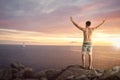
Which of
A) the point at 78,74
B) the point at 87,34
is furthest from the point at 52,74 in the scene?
the point at 87,34

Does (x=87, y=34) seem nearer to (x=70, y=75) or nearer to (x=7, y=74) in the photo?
(x=70, y=75)

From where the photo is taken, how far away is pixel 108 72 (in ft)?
34.8

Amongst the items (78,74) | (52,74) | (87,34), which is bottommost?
(52,74)

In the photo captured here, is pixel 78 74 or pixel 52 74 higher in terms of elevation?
pixel 78 74

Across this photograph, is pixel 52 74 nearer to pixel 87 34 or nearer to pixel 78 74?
pixel 78 74

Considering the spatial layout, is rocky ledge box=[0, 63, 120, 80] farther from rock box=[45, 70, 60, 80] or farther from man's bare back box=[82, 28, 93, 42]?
man's bare back box=[82, 28, 93, 42]

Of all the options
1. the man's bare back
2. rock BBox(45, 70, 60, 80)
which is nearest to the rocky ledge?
rock BBox(45, 70, 60, 80)

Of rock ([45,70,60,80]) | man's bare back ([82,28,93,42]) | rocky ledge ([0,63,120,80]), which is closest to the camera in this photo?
rocky ledge ([0,63,120,80])

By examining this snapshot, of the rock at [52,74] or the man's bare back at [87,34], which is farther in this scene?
the rock at [52,74]

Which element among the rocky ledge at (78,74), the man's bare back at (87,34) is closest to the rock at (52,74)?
the rocky ledge at (78,74)

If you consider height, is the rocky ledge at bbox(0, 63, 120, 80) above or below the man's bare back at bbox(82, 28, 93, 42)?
below

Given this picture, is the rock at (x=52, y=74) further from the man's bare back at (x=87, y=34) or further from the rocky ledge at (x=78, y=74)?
the man's bare back at (x=87, y=34)

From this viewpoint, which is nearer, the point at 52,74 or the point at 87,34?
the point at 87,34

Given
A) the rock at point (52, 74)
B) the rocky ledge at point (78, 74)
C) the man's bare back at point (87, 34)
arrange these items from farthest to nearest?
1. the rock at point (52, 74)
2. the man's bare back at point (87, 34)
3. the rocky ledge at point (78, 74)
